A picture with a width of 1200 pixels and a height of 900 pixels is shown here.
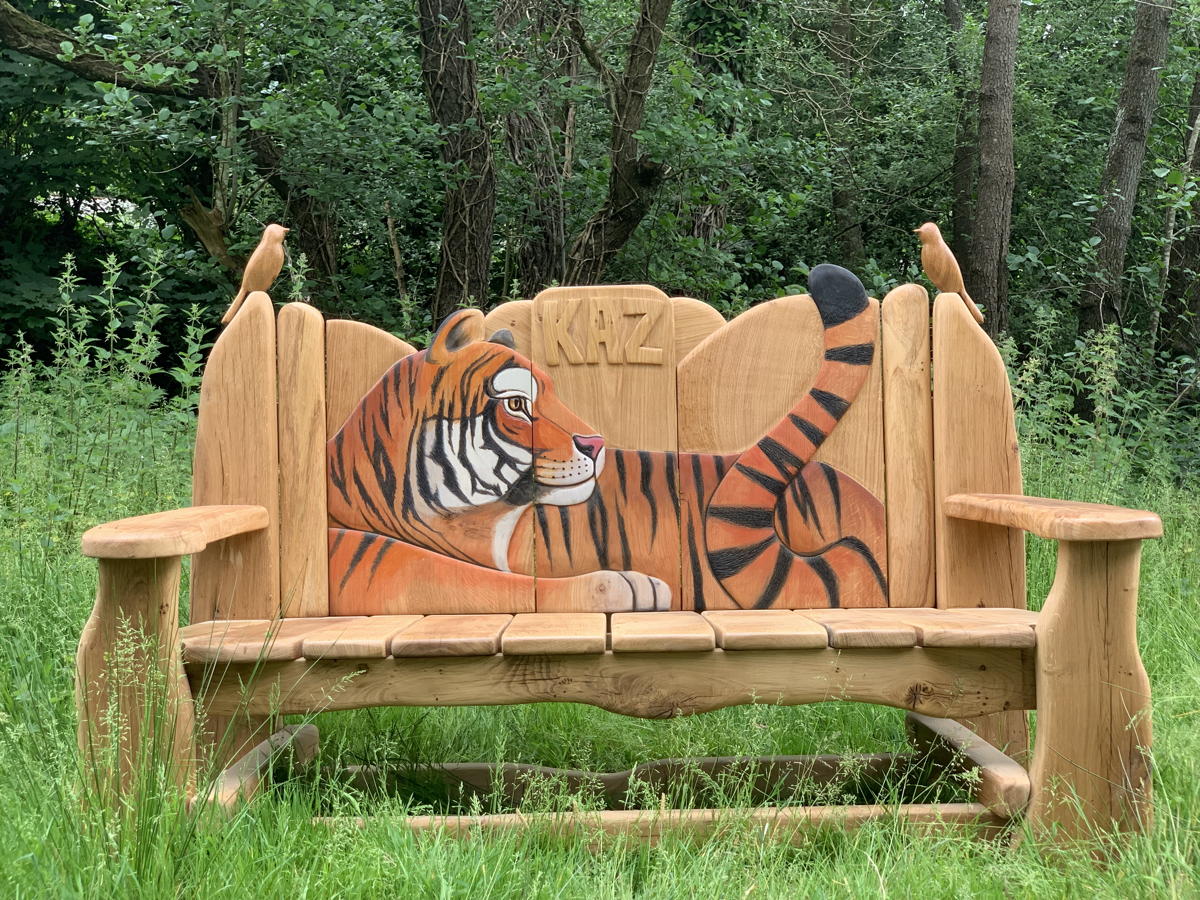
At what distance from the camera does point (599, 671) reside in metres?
1.91

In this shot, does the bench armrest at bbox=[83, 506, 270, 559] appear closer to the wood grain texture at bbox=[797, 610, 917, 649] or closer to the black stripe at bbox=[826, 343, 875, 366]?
the wood grain texture at bbox=[797, 610, 917, 649]

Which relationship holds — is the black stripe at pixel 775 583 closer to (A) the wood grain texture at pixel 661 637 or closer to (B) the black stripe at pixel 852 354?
(A) the wood grain texture at pixel 661 637

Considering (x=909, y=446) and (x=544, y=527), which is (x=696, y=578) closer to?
(x=544, y=527)

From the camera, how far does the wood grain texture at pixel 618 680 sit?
1899 millimetres

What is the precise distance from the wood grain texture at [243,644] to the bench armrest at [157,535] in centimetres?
20

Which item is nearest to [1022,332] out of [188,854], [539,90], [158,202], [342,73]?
[539,90]

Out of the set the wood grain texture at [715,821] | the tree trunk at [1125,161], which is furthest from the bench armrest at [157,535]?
the tree trunk at [1125,161]

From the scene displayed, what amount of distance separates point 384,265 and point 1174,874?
5955 mm

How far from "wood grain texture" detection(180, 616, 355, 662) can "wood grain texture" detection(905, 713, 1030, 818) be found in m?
1.27

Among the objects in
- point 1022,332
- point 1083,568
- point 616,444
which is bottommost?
point 1083,568

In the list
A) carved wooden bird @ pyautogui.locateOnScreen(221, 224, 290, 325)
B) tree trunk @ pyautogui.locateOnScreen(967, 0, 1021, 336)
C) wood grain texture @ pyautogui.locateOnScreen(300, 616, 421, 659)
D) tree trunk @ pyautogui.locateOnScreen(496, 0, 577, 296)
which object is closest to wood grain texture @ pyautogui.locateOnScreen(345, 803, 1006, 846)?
wood grain texture @ pyautogui.locateOnScreen(300, 616, 421, 659)

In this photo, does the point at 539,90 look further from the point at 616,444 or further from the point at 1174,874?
the point at 1174,874

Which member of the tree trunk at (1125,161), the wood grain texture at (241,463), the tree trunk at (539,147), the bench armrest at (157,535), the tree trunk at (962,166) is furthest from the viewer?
the tree trunk at (962,166)

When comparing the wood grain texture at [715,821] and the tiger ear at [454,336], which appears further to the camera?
the tiger ear at [454,336]
